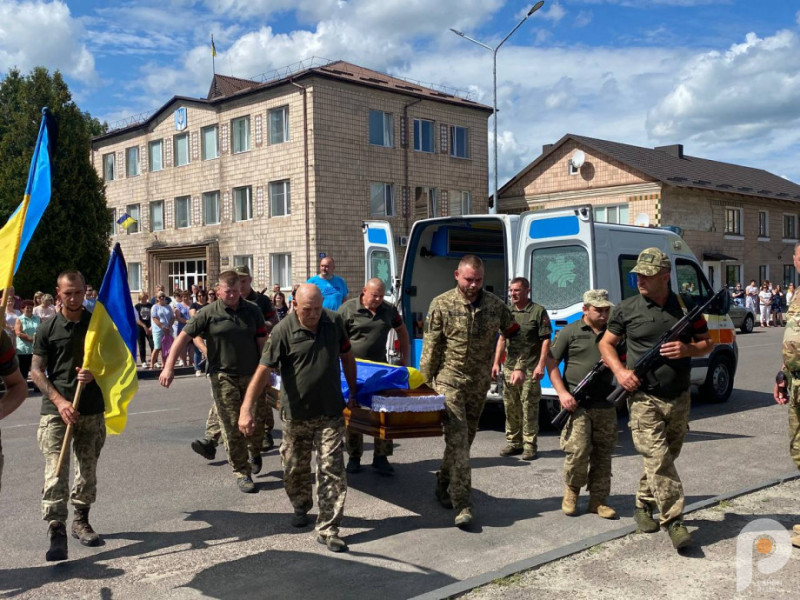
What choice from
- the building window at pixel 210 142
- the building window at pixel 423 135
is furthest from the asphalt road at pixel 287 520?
the building window at pixel 210 142

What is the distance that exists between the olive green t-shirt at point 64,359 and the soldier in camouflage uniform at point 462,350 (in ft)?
8.10

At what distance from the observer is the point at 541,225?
9148 millimetres

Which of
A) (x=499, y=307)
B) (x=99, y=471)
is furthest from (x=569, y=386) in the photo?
(x=99, y=471)

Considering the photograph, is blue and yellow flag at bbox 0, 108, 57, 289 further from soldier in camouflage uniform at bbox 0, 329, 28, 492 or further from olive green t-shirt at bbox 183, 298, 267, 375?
olive green t-shirt at bbox 183, 298, 267, 375

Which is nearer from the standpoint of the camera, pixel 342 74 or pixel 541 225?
pixel 541 225

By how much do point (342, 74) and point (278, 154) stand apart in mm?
4117

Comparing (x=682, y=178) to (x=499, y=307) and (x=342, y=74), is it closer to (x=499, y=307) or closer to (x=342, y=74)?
(x=342, y=74)

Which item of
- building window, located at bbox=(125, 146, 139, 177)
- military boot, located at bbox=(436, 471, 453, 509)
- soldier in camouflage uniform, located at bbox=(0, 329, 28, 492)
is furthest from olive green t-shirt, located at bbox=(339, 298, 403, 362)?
building window, located at bbox=(125, 146, 139, 177)

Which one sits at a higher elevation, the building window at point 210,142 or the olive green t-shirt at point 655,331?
the building window at point 210,142

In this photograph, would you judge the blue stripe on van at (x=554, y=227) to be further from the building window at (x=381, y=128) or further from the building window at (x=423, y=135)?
the building window at (x=423, y=135)

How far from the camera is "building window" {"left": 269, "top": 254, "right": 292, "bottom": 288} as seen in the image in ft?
107

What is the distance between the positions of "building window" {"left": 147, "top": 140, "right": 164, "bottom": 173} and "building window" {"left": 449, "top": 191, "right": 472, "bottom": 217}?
47.2 feet

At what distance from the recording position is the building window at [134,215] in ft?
131

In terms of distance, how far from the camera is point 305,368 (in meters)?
5.60
